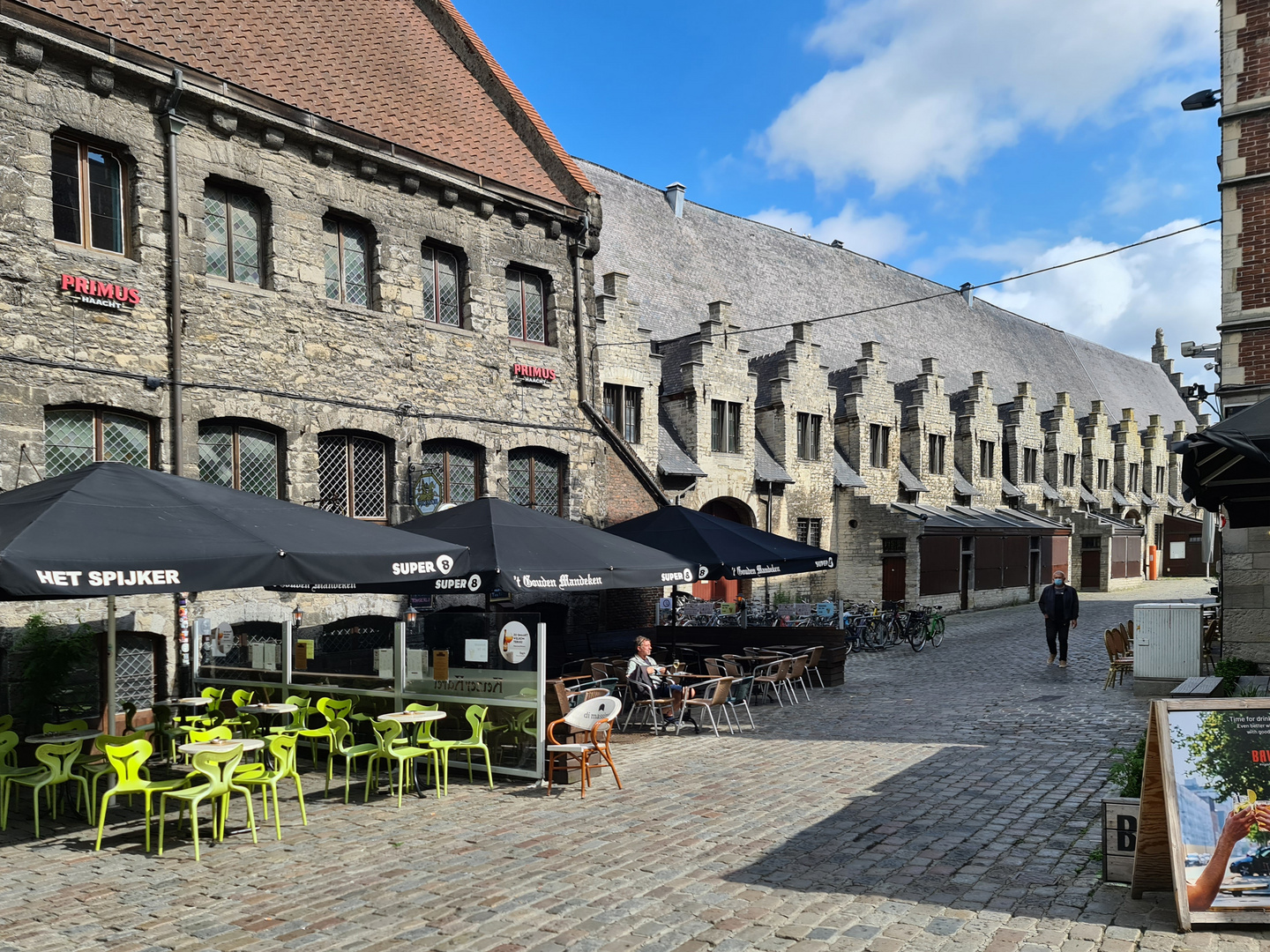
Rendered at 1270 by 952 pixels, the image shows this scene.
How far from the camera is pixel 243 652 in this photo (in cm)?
1148

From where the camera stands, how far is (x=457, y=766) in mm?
9719

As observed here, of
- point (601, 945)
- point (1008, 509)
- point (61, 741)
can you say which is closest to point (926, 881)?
point (601, 945)

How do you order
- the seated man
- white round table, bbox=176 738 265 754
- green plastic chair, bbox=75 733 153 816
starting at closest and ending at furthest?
white round table, bbox=176 738 265 754 → green plastic chair, bbox=75 733 153 816 → the seated man

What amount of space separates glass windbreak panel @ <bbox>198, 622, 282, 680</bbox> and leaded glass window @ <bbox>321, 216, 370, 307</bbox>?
15.5 feet

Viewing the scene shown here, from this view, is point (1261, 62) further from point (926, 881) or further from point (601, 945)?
point (601, 945)

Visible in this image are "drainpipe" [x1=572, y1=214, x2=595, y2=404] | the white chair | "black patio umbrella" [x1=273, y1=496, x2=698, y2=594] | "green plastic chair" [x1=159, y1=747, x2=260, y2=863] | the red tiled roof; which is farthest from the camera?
"drainpipe" [x1=572, y1=214, x2=595, y2=404]

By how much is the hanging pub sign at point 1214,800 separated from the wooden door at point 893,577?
23.8 meters

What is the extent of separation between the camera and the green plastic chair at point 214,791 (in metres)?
6.89

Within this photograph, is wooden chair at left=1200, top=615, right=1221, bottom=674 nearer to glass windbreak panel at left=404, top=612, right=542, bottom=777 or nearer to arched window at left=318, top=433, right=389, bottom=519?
glass windbreak panel at left=404, top=612, right=542, bottom=777

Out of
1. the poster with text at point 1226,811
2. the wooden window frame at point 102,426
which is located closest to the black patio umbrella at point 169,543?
the wooden window frame at point 102,426

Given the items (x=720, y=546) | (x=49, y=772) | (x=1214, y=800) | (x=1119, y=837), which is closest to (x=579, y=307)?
(x=720, y=546)

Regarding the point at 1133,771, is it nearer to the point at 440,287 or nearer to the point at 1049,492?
the point at 440,287

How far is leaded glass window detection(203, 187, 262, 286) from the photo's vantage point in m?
12.7

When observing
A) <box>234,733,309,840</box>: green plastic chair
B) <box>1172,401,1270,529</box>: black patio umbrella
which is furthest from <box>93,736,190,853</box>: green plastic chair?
<box>1172,401,1270,529</box>: black patio umbrella
